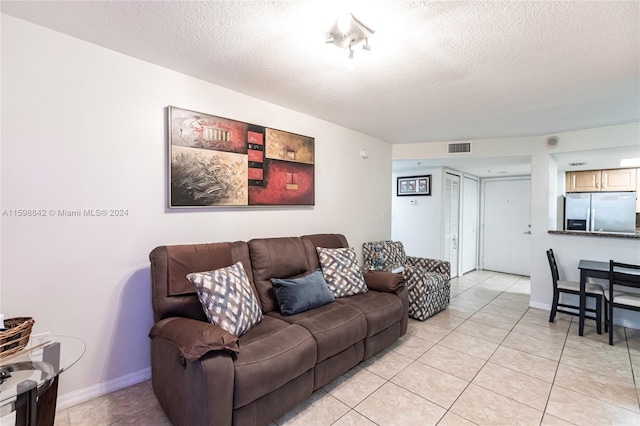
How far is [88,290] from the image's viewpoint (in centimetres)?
190

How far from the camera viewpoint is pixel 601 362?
2.46 meters

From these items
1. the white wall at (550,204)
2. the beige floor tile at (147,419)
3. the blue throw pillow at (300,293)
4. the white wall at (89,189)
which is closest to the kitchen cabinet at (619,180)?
the white wall at (550,204)

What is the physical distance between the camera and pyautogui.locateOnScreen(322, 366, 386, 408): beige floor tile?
1.98 m

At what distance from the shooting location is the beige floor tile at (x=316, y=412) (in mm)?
1754

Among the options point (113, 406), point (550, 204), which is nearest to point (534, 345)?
point (550, 204)

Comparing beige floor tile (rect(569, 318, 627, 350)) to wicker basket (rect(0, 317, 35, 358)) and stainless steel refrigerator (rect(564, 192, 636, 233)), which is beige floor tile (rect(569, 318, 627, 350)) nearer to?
stainless steel refrigerator (rect(564, 192, 636, 233))

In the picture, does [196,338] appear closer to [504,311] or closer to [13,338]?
[13,338]

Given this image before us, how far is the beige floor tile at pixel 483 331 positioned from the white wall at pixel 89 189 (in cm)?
275

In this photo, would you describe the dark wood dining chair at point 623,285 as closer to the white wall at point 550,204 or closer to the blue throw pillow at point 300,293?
the white wall at point 550,204

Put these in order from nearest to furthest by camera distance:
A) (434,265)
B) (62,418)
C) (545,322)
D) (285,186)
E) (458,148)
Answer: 1. (62,418)
2. (285,186)
3. (545,322)
4. (434,265)
5. (458,148)

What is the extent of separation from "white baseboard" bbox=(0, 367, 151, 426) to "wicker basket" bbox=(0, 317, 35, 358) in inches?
26.6

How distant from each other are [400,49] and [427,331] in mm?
2719

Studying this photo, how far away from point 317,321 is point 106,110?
2.06m

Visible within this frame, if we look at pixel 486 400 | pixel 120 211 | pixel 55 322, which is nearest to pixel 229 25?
pixel 120 211
